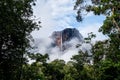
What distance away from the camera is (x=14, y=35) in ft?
97.0

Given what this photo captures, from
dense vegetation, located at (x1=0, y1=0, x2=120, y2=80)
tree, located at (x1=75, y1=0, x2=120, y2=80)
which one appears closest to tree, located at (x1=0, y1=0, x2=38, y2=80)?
dense vegetation, located at (x1=0, y1=0, x2=120, y2=80)

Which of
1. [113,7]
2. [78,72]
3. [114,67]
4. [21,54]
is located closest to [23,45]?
[21,54]

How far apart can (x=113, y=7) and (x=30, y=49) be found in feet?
29.4

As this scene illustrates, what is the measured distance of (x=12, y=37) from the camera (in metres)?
29.7

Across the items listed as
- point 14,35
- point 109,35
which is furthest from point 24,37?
point 109,35

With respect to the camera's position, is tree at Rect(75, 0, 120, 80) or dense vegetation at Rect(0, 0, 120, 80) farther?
tree at Rect(75, 0, 120, 80)

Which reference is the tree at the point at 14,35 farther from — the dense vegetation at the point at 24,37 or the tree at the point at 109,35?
the tree at the point at 109,35

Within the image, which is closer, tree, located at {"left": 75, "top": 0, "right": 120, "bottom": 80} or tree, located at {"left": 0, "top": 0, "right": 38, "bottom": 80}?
tree, located at {"left": 0, "top": 0, "right": 38, "bottom": 80}

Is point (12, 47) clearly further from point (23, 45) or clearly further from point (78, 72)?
point (78, 72)

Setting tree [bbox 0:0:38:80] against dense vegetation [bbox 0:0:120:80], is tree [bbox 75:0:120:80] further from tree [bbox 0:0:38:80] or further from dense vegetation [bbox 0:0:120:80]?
tree [bbox 0:0:38:80]

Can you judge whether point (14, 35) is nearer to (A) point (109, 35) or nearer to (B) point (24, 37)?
(B) point (24, 37)

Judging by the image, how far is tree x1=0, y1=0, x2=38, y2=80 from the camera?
28.0m

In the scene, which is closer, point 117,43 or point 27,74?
point 27,74

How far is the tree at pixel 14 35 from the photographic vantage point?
2798cm
